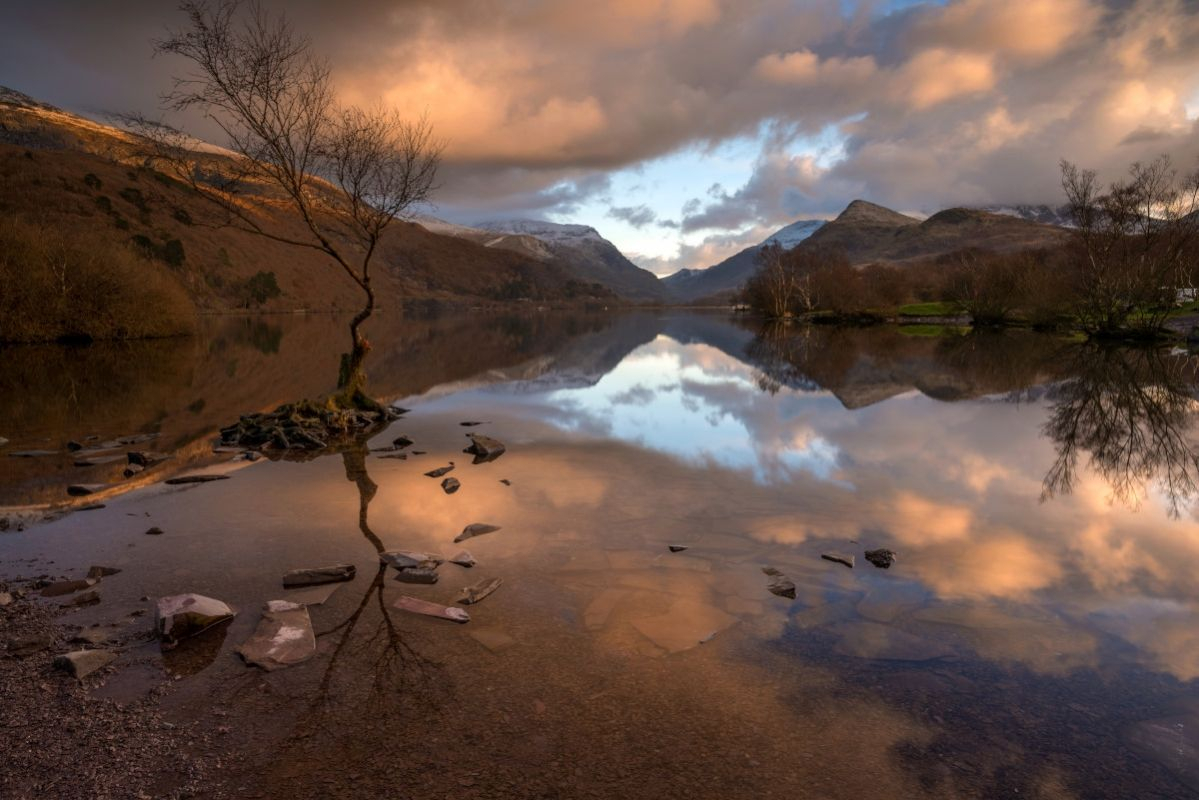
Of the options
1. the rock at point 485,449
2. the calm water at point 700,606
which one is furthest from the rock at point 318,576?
the rock at point 485,449

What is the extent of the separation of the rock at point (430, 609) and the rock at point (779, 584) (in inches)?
149

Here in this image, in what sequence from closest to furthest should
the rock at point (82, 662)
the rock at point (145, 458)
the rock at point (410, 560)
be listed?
the rock at point (82, 662)
the rock at point (410, 560)
the rock at point (145, 458)

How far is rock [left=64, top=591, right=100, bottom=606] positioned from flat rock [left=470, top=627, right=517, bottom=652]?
4.58 metres

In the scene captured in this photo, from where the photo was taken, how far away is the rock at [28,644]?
6199mm

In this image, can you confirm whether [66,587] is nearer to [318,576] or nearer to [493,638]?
[318,576]

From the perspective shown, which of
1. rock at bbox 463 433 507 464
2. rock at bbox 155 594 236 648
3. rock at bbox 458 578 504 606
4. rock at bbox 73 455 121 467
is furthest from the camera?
rock at bbox 463 433 507 464

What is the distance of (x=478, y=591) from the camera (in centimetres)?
777

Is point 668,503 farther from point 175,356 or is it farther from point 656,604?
point 175,356

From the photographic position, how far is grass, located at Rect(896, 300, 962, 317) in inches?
3669

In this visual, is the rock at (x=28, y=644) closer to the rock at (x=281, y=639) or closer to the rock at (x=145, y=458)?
the rock at (x=281, y=639)

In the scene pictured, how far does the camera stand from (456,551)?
928 cm

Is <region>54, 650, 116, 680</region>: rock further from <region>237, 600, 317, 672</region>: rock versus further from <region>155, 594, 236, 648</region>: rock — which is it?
<region>237, 600, 317, 672</region>: rock

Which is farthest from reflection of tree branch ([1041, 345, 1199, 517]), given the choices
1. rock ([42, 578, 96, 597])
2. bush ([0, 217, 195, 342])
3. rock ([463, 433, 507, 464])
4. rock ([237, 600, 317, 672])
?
bush ([0, 217, 195, 342])

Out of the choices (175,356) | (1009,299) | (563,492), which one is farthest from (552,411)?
(1009,299)
